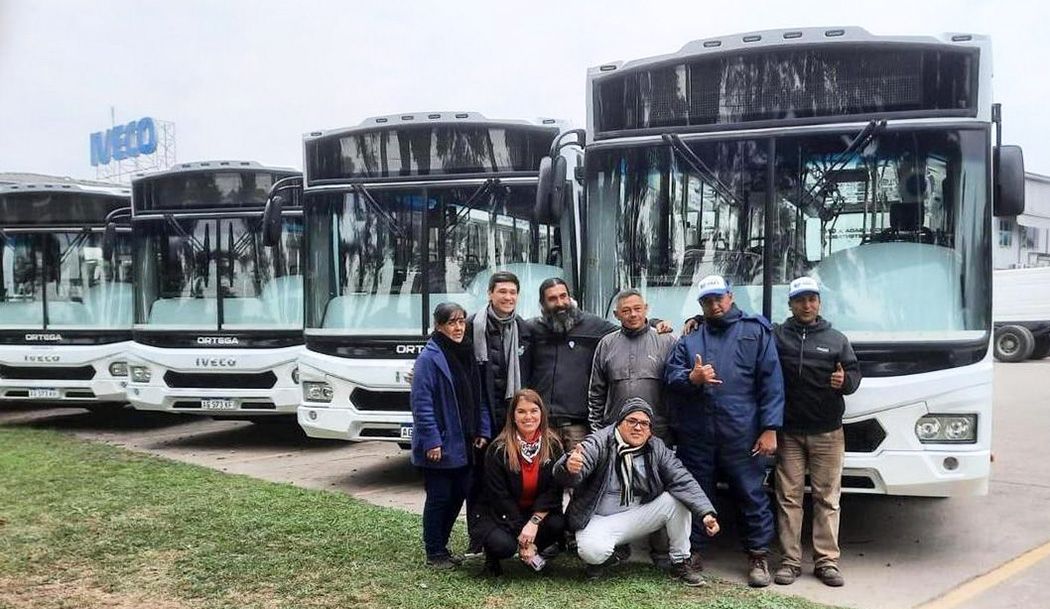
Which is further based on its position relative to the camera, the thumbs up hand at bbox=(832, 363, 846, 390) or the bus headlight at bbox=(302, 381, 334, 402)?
the bus headlight at bbox=(302, 381, 334, 402)

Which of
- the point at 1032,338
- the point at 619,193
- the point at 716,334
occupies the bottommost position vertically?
the point at 1032,338

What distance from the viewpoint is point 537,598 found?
15.4 feet

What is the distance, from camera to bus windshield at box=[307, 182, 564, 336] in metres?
7.41

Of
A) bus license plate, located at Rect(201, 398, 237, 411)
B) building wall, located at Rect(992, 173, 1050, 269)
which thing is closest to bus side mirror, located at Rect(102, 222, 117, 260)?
bus license plate, located at Rect(201, 398, 237, 411)

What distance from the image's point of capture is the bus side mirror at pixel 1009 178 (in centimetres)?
515

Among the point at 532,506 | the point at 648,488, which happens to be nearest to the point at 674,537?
the point at 648,488

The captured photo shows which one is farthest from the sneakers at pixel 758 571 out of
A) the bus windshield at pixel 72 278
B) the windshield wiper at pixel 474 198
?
the bus windshield at pixel 72 278

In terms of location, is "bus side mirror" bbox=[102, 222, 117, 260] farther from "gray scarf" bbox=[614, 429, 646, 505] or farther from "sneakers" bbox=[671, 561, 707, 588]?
"sneakers" bbox=[671, 561, 707, 588]

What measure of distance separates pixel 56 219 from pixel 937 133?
9.95 metres

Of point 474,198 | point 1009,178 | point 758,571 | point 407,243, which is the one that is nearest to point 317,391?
point 407,243

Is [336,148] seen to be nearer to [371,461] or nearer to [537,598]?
[371,461]

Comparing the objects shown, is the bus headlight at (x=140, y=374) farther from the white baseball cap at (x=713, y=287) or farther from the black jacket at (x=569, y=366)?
the white baseball cap at (x=713, y=287)

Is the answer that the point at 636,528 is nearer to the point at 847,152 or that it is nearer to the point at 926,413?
the point at 926,413

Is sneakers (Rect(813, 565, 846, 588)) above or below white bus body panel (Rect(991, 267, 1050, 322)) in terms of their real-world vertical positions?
below
